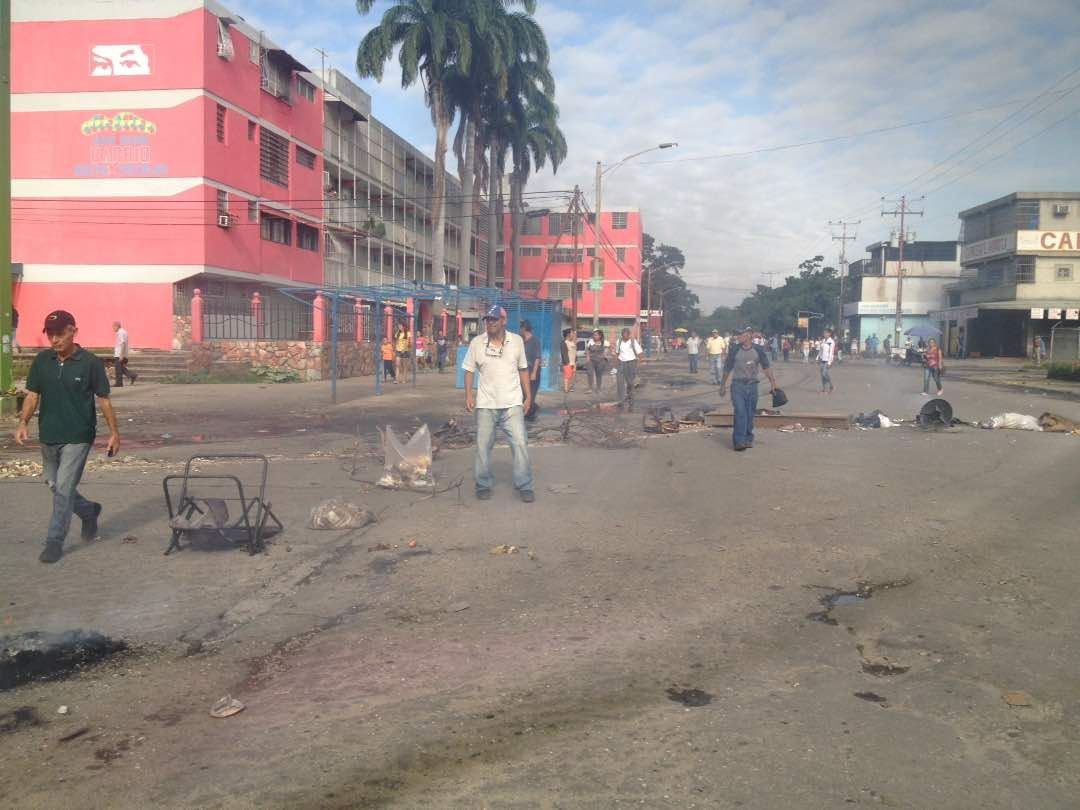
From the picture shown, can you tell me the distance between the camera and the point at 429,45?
3769cm

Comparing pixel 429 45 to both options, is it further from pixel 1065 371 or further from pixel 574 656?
pixel 574 656

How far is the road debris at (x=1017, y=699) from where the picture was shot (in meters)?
4.00

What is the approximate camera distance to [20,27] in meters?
30.4

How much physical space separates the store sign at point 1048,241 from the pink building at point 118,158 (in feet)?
149

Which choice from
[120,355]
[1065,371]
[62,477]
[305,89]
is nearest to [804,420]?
[62,477]

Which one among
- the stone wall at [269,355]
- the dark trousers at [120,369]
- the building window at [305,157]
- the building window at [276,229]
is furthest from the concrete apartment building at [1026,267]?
the dark trousers at [120,369]

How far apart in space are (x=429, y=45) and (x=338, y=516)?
34.3 metres

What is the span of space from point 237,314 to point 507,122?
2067 centimetres

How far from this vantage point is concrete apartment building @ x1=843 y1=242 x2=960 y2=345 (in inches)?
2987

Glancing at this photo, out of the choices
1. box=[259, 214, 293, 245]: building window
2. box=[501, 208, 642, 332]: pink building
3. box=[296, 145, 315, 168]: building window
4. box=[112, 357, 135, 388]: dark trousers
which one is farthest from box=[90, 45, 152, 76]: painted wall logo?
box=[501, 208, 642, 332]: pink building

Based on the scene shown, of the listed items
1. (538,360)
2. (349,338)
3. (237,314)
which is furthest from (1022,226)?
(538,360)

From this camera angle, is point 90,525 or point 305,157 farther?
point 305,157

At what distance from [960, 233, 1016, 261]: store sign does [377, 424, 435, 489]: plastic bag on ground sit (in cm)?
5483

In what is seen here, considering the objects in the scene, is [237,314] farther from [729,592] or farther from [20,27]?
[729,592]
